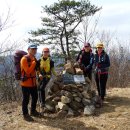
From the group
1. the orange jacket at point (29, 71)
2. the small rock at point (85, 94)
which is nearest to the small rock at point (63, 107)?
the small rock at point (85, 94)

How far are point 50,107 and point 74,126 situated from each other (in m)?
1.34

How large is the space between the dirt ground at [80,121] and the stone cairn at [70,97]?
29cm

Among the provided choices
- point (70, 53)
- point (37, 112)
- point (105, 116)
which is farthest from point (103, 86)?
point (70, 53)

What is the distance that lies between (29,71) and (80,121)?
1725 millimetres

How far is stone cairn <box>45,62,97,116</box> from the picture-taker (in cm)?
873

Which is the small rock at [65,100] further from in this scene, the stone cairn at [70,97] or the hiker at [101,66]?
the hiker at [101,66]

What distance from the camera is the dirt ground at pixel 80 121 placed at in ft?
25.3

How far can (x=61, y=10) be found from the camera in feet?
77.6

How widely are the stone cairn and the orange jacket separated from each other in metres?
1.10

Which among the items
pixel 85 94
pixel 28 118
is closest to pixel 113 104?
pixel 85 94

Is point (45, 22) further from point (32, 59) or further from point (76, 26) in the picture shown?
point (32, 59)

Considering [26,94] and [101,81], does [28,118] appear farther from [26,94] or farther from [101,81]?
[101,81]

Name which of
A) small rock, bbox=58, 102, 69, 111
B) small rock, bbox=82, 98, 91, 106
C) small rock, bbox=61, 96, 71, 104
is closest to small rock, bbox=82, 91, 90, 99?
small rock, bbox=82, 98, 91, 106

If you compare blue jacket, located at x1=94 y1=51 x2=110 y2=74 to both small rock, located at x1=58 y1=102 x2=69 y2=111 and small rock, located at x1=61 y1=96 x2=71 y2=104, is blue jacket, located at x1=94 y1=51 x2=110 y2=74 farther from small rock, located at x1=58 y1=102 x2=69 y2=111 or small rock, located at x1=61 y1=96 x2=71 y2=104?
small rock, located at x1=58 y1=102 x2=69 y2=111
